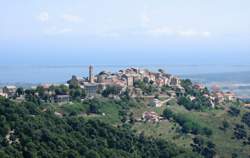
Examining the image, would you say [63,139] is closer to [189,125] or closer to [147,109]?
[189,125]

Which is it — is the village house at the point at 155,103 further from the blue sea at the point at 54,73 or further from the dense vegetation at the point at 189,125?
the blue sea at the point at 54,73

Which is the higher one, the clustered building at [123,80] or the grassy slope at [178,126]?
the clustered building at [123,80]

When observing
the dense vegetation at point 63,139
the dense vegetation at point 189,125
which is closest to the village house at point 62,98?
the dense vegetation at point 189,125

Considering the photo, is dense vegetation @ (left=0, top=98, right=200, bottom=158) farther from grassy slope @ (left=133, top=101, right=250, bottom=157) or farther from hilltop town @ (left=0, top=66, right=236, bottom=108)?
hilltop town @ (left=0, top=66, right=236, bottom=108)

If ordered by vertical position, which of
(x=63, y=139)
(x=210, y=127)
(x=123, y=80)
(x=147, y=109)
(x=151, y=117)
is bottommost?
(x=210, y=127)

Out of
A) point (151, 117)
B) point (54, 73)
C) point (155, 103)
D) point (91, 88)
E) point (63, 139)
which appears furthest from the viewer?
point (54, 73)

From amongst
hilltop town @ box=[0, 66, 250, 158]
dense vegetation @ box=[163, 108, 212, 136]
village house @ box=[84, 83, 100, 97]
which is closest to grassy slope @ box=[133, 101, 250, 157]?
hilltop town @ box=[0, 66, 250, 158]

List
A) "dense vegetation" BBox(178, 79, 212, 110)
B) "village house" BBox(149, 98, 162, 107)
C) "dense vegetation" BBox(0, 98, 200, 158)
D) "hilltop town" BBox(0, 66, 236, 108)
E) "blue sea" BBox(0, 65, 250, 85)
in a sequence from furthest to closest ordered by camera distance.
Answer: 1. "blue sea" BBox(0, 65, 250, 85)
2. "dense vegetation" BBox(178, 79, 212, 110)
3. "village house" BBox(149, 98, 162, 107)
4. "hilltop town" BBox(0, 66, 236, 108)
5. "dense vegetation" BBox(0, 98, 200, 158)

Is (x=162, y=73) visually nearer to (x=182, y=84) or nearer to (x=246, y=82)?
(x=182, y=84)

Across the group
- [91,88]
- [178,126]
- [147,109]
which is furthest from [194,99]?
[178,126]
